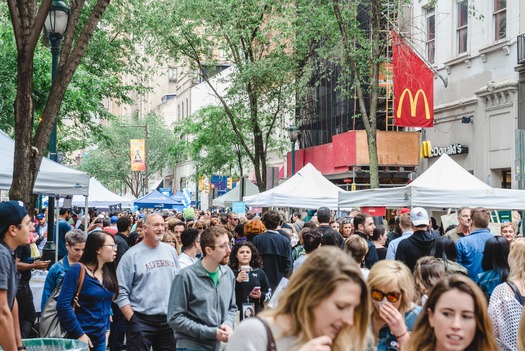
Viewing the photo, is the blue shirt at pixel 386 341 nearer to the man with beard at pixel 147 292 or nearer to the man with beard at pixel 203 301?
the man with beard at pixel 203 301

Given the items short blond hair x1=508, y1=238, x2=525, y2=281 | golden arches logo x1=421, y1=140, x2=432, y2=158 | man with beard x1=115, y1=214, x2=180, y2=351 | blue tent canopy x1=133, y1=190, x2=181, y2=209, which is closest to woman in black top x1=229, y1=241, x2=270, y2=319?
man with beard x1=115, y1=214, x2=180, y2=351

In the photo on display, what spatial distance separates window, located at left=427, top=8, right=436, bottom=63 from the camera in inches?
1294

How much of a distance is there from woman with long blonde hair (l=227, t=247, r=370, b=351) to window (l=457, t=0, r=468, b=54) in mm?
28481

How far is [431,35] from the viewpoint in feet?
109

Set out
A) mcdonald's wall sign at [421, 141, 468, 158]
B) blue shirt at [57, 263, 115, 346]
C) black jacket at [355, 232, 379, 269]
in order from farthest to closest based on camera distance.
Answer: mcdonald's wall sign at [421, 141, 468, 158], black jacket at [355, 232, 379, 269], blue shirt at [57, 263, 115, 346]

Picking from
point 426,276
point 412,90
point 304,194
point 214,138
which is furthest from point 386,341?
point 214,138

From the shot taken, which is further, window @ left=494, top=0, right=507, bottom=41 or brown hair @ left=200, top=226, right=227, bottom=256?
window @ left=494, top=0, right=507, bottom=41

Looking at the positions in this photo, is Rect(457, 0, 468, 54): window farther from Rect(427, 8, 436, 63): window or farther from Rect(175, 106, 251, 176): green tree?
Rect(175, 106, 251, 176): green tree

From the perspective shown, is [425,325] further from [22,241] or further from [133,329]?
[133,329]

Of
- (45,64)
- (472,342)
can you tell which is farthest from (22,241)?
(45,64)

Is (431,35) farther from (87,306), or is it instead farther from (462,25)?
(87,306)

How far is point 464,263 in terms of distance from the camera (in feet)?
35.5

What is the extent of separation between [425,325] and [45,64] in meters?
20.6

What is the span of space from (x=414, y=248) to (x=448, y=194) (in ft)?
16.2
